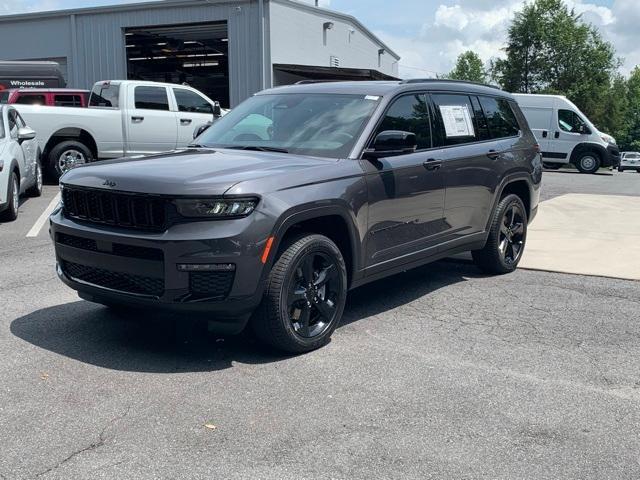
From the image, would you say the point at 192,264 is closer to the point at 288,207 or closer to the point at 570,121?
the point at 288,207

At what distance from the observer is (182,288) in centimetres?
428

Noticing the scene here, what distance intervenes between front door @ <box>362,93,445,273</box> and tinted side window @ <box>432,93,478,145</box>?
0.24m

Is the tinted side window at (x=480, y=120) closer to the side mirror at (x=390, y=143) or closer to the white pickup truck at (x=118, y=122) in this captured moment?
the side mirror at (x=390, y=143)

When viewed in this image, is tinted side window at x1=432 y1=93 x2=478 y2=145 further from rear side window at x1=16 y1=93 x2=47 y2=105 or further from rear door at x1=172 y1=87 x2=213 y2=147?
rear side window at x1=16 y1=93 x2=47 y2=105

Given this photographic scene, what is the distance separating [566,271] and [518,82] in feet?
167

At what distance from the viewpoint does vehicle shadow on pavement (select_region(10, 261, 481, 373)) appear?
15.0ft

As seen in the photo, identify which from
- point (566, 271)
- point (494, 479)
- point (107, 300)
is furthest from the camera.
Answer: point (566, 271)

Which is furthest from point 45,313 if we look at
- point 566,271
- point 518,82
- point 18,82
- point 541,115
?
point 518,82

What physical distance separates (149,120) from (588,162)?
16281mm

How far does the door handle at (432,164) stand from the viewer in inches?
230

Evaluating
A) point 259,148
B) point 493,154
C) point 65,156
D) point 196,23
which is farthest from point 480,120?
point 196,23

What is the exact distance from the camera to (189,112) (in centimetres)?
1557

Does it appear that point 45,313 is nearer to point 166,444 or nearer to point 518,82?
point 166,444

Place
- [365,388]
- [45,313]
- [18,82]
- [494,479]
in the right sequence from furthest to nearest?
[18,82], [45,313], [365,388], [494,479]
